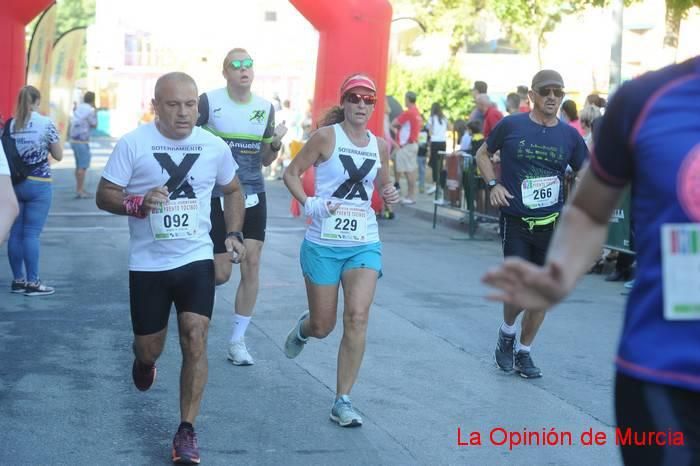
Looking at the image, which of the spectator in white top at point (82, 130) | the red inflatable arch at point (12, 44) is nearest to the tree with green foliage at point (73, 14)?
the spectator in white top at point (82, 130)

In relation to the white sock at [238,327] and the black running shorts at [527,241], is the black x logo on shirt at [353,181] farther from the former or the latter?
the white sock at [238,327]

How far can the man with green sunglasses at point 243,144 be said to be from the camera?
7969 millimetres

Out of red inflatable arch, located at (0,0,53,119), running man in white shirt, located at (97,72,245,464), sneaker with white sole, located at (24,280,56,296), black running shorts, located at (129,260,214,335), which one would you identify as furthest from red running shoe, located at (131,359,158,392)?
red inflatable arch, located at (0,0,53,119)

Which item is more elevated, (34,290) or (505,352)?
(505,352)

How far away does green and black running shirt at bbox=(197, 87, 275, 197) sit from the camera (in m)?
7.97

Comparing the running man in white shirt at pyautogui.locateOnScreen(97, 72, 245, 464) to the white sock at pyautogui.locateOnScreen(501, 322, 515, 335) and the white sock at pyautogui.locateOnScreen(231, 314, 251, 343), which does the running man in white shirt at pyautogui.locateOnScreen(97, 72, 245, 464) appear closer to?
the white sock at pyautogui.locateOnScreen(231, 314, 251, 343)

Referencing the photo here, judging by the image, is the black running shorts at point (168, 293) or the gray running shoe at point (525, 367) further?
the gray running shoe at point (525, 367)

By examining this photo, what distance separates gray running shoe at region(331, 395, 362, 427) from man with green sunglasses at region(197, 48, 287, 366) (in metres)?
1.66

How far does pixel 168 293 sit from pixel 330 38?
9.31 m

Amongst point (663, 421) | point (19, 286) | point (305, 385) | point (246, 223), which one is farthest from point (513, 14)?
point (663, 421)

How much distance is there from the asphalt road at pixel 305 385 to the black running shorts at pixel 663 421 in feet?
9.36

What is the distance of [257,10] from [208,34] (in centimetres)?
953

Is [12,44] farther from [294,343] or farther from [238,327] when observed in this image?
[294,343]

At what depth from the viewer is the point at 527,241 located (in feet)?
25.2
